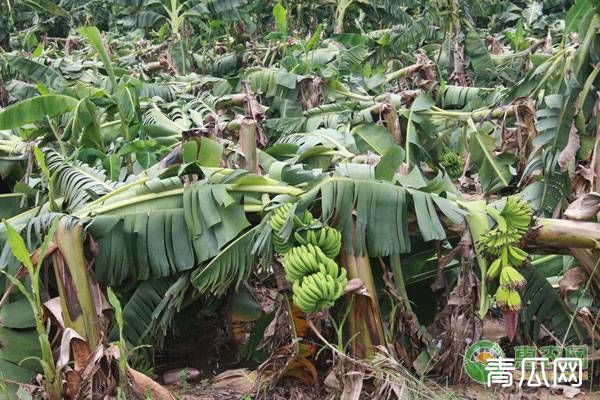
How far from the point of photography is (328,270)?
7.85ft

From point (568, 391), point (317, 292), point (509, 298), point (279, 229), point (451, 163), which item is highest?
point (279, 229)

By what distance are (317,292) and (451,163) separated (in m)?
2.92

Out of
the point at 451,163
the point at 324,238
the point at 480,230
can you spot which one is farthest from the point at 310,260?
the point at 451,163

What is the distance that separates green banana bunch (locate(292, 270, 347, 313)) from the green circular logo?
52cm

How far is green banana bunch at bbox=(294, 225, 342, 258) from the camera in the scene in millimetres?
2426

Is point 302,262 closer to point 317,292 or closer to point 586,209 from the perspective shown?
point 317,292

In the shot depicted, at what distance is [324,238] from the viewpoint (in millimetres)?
2438

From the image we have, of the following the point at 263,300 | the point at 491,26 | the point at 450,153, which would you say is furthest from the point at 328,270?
the point at 491,26

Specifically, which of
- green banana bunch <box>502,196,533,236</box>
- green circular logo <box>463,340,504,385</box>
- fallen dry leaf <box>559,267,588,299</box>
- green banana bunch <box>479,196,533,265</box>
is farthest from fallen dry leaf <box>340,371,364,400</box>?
fallen dry leaf <box>559,267,588,299</box>

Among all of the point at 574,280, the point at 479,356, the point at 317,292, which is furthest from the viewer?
the point at 574,280

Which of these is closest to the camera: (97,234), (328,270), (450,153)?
(328,270)

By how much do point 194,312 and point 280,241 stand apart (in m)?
0.89

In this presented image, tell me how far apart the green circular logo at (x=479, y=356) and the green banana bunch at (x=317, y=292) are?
1.69ft

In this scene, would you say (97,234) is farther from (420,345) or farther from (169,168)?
(420,345)
